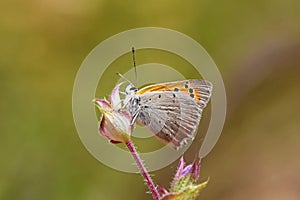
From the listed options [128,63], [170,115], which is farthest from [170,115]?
[128,63]

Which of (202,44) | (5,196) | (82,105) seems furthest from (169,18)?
(5,196)

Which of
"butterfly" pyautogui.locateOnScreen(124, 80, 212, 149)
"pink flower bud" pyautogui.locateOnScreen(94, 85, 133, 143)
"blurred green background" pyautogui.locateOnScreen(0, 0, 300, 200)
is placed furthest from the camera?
"blurred green background" pyautogui.locateOnScreen(0, 0, 300, 200)

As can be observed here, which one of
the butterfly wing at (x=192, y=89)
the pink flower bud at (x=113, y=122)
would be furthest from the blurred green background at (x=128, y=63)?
the pink flower bud at (x=113, y=122)

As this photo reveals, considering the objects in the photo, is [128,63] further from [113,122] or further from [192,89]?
[113,122]

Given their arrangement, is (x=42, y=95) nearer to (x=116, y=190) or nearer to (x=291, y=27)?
(x=116, y=190)

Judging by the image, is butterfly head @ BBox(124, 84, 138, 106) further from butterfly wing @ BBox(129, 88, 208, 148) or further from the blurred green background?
the blurred green background

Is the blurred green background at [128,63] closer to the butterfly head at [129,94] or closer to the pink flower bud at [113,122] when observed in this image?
the butterfly head at [129,94]

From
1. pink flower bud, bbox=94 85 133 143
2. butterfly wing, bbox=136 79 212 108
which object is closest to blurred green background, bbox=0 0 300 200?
butterfly wing, bbox=136 79 212 108
